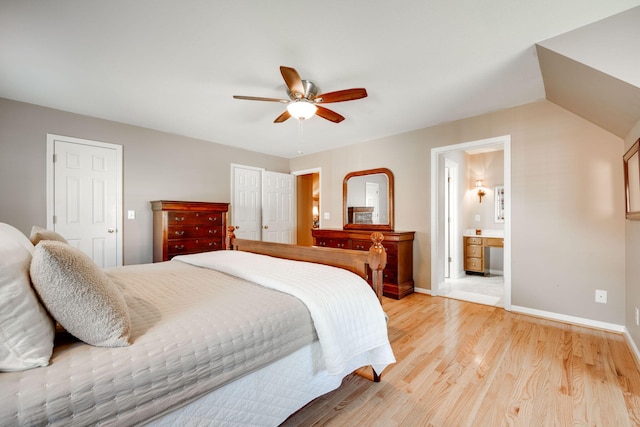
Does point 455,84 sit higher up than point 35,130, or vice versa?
point 455,84

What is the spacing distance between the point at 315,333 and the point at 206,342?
1.90 feet

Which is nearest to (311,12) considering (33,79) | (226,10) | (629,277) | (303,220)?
(226,10)

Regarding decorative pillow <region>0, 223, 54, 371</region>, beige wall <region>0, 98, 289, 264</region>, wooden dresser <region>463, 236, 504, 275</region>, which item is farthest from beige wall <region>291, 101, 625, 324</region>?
decorative pillow <region>0, 223, 54, 371</region>

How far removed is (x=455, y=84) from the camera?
2.66 m

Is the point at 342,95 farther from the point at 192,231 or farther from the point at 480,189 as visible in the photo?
the point at 480,189

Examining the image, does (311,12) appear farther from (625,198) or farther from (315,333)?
(625,198)

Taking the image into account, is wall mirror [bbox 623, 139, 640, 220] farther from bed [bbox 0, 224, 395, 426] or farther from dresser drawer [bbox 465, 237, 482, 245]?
dresser drawer [bbox 465, 237, 482, 245]

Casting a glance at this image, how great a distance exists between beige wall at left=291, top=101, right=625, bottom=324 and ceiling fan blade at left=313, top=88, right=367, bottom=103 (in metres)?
1.94

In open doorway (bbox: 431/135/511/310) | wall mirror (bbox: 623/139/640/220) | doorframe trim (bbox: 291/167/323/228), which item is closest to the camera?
wall mirror (bbox: 623/139/640/220)

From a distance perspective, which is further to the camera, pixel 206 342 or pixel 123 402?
pixel 206 342

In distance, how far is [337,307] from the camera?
146cm

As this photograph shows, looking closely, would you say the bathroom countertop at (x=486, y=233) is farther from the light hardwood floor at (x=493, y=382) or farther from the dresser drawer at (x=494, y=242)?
the light hardwood floor at (x=493, y=382)

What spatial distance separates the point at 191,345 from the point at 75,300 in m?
0.40

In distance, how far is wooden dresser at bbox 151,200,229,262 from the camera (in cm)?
→ 361
